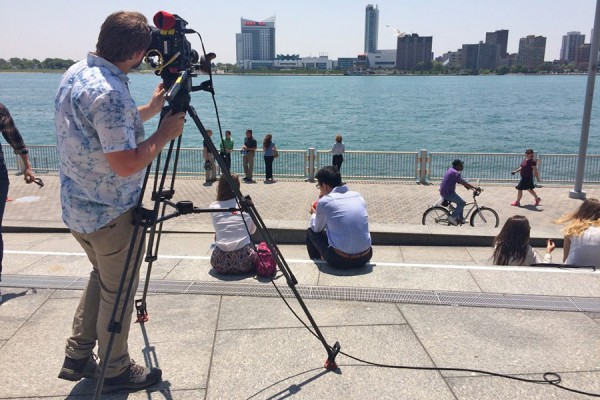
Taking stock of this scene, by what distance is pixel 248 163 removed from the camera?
55.0ft

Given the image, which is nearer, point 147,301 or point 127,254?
point 127,254

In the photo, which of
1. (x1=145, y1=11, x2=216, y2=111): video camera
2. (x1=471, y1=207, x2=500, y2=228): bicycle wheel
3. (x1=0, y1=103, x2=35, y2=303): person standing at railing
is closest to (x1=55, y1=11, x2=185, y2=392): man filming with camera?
(x1=145, y1=11, x2=216, y2=111): video camera

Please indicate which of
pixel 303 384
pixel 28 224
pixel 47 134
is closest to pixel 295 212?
pixel 28 224

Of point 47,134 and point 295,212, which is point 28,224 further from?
point 47,134

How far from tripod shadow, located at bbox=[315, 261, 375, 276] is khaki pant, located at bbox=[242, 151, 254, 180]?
11.4 m

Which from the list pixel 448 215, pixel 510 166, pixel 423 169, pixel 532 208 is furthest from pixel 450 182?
pixel 510 166

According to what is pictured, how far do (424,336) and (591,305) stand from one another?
1545mm

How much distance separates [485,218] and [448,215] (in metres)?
0.91

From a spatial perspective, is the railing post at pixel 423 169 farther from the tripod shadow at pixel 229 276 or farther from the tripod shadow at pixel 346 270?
the tripod shadow at pixel 229 276

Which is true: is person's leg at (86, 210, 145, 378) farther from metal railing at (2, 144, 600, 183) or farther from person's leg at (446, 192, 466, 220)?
metal railing at (2, 144, 600, 183)

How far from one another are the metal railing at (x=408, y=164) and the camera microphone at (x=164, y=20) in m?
13.7

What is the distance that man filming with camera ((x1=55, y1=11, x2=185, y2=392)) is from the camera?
254cm

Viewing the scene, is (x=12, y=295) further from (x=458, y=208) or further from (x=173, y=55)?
(x=458, y=208)

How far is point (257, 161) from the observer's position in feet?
59.4
